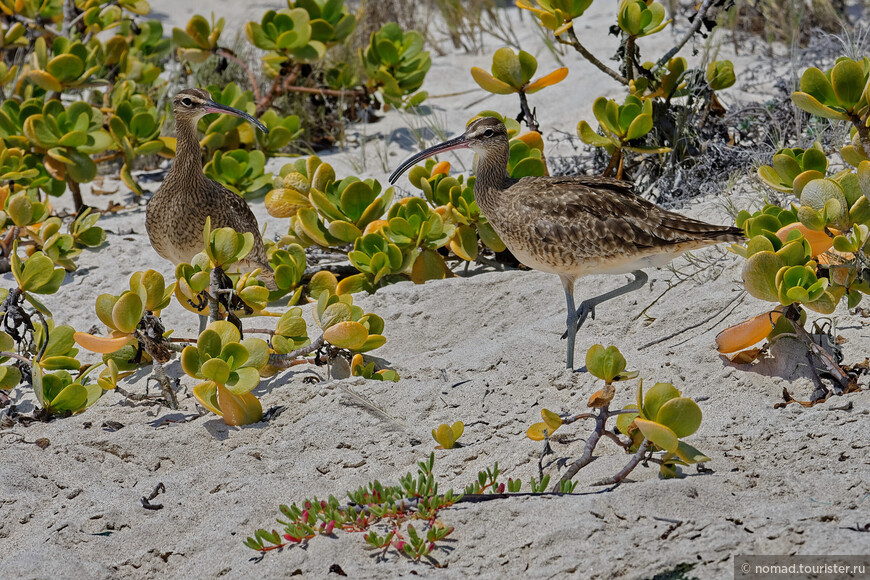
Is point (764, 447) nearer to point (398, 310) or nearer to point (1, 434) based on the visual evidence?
point (398, 310)

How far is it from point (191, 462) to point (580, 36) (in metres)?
6.38

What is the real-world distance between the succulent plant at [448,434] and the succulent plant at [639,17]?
275cm

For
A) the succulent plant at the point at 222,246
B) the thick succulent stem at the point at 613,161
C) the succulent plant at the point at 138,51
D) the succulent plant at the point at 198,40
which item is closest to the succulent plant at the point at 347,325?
the succulent plant at the point at 222,246

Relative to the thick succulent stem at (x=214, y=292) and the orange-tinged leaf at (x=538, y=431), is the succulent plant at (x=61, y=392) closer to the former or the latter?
the thick succulent stem at (x=214, y=292)

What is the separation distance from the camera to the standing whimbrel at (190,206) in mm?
5414

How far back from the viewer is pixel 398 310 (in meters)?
5.39

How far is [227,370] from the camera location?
4035 mm

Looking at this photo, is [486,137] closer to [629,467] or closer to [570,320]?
[570,320]

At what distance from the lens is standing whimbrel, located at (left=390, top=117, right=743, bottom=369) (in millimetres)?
4625

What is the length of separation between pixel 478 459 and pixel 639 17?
2856 mm

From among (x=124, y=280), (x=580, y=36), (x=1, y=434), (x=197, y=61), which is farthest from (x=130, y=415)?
(x=580, y=36)

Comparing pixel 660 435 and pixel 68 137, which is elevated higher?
pixel 68 137

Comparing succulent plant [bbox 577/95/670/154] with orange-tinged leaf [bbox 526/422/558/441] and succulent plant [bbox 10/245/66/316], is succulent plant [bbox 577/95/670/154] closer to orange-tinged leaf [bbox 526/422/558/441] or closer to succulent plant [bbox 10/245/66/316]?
orange-tinged leaf [bbox 526/422/558/441]

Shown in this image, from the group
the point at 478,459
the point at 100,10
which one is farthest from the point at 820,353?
the point at 100,10
